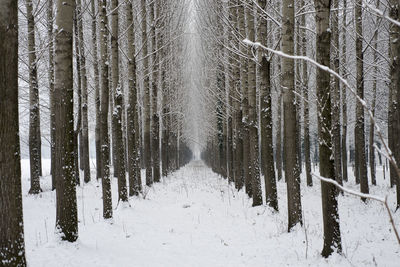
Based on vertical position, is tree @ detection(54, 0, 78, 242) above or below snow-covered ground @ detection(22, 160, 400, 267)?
above

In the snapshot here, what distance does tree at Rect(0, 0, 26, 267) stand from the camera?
3449 mm

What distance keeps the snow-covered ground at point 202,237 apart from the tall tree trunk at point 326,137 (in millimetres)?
357

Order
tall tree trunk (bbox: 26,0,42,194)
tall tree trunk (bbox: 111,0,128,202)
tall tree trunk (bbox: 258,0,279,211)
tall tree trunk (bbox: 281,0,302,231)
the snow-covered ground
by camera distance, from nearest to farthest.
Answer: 1. the snow-covered ground
2. tall tree trunk (bbox: 281,0,302,231)
3. tall tree trunk (bbox: 258,0,279,211)
4. tall tree trunk (bbox: 111,0,128,202)
5. tall tree trunk (bbox: 26,0,42,194)

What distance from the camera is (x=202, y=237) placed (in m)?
7.03

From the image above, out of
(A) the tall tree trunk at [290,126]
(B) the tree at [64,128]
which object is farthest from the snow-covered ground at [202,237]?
(A) the tall tree trunk at [290,126]

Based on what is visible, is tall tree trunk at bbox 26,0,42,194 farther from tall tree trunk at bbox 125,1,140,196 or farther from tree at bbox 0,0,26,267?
tree at bbox 0,0,26,267

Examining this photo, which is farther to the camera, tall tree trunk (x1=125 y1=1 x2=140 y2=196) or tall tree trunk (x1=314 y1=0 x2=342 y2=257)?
tall tree trunk (x1=125 y1=1 x2=140 y2=196)

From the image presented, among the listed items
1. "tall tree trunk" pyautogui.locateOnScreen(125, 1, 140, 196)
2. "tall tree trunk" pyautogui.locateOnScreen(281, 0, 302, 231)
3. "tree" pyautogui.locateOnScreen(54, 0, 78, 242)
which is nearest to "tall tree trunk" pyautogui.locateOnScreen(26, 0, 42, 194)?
"tall tree trunk" pyautogui.locateOnScreen(125, 1, 140, 196)

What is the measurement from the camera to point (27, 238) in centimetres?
603

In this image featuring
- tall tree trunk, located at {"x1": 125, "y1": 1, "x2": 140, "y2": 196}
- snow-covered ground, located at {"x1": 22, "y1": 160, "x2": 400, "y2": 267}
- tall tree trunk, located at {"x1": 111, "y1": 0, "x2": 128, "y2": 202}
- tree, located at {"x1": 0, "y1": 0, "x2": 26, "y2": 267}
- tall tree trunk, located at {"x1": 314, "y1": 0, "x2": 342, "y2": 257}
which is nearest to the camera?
tree, located at {"x1": 0, "y1": 0, "x2": 26, "y2": 267}

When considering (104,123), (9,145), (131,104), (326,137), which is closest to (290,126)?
(326,137)

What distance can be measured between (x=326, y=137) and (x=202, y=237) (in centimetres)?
369

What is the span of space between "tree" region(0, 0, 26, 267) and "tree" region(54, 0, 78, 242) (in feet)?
5.47

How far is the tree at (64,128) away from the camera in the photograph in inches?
206
